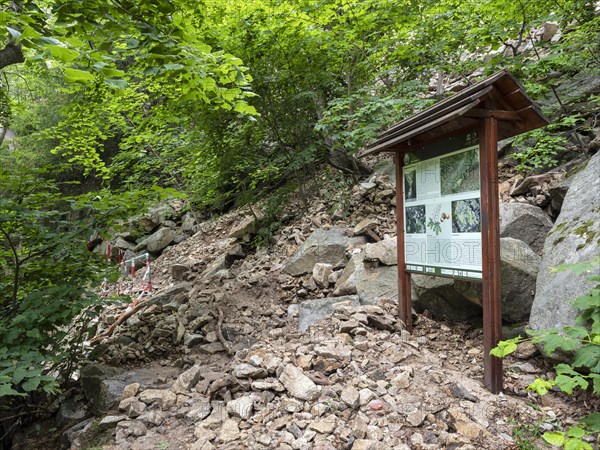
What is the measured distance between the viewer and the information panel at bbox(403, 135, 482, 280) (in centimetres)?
321

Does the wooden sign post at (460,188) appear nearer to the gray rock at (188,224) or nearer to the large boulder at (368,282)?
the large boulder at (368,282)

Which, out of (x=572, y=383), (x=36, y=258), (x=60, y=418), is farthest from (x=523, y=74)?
(x=60, y=418)

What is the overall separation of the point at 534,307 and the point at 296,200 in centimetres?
651

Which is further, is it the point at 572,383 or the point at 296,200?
the point at 296,200

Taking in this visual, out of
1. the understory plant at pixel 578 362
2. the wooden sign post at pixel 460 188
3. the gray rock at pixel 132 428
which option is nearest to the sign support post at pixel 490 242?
the wooden sign post at pixel 460 188

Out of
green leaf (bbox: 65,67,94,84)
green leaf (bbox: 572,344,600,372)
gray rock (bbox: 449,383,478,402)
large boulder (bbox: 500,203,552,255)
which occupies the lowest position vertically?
gray rock (bbox: 449,383,478,402)

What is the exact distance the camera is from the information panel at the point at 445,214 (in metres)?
3.21

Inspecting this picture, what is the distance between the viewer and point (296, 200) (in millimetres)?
A: 9195

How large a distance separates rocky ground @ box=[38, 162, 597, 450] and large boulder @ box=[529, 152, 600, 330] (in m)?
0.53

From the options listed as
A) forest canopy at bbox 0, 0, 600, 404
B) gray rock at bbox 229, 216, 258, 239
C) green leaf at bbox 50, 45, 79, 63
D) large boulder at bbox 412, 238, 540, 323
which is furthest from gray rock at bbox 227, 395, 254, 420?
gray rock at bbox 229, 216, 258, 239

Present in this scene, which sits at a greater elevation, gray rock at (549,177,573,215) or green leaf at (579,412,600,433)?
gray rock at (549,177,573,215)

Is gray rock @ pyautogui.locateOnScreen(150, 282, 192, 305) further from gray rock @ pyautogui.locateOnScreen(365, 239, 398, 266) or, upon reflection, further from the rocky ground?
gray rock @ pyautogui.locateOnScreen(365, 239, 398, 266)

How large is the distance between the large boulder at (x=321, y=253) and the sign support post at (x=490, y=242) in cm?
321

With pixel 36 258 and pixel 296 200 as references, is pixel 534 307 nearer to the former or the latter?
pixel 36 258
